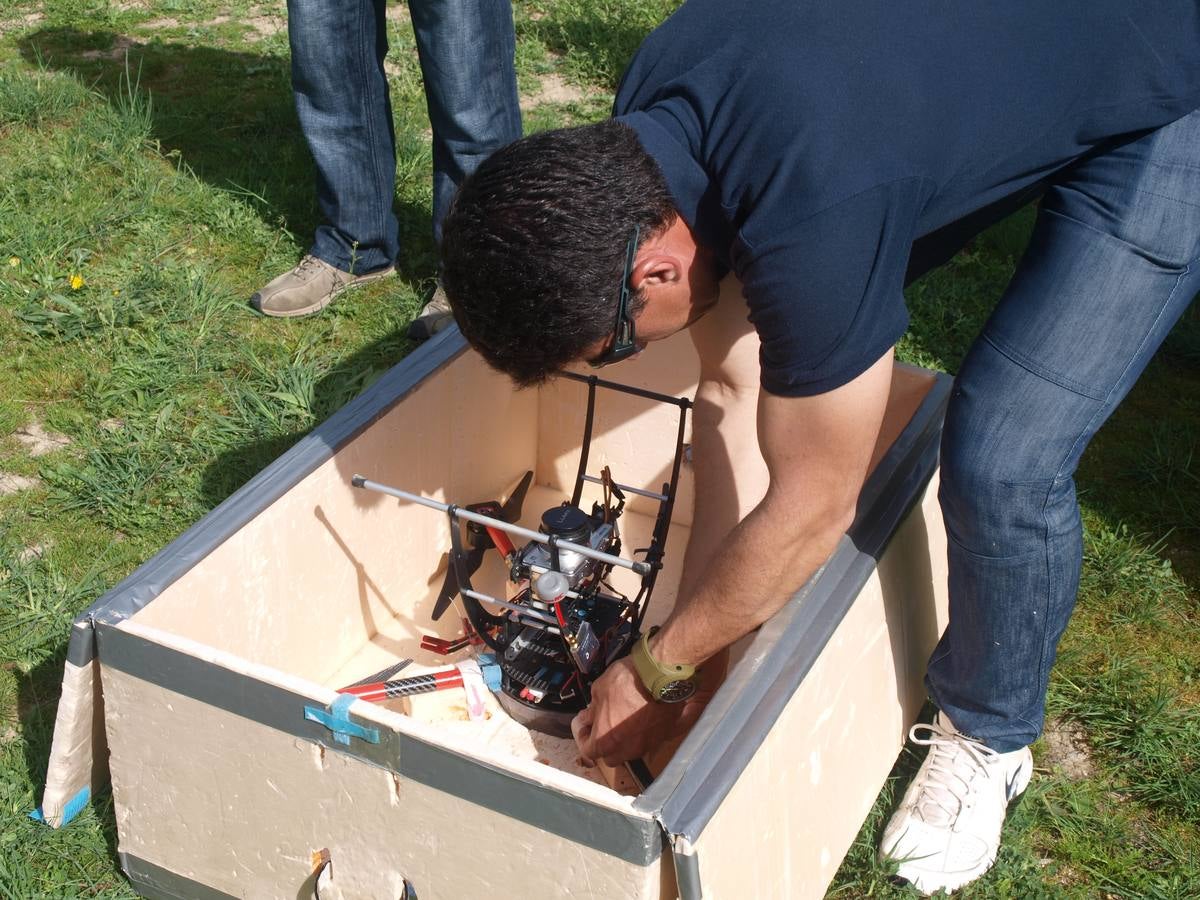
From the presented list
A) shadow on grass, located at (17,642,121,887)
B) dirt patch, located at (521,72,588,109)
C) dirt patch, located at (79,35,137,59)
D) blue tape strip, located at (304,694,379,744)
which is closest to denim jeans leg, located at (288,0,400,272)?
dirt patch, located at (521,72,588,109)

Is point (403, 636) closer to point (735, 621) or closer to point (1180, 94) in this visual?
point (735, 621)

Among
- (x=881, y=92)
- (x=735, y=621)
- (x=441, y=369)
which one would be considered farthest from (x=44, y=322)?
(x=881, y=92)

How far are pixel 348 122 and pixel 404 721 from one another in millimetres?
1939

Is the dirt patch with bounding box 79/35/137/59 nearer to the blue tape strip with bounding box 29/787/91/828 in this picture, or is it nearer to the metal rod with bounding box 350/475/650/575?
the metal rod with bounding box 350/475/650/575

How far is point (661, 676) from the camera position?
5.20 ft

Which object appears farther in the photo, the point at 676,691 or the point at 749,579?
the point at 676,691

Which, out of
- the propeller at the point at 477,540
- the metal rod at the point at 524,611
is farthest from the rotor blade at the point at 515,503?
the metal rod at the point at 524,611

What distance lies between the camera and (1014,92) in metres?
1.32

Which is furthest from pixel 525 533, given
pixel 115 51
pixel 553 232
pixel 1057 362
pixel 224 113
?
pixel 115 51

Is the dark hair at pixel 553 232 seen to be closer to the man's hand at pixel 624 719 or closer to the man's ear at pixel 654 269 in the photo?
the man's ear at pixel 654 269

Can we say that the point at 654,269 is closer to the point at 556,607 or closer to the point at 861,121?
the point at 861,121

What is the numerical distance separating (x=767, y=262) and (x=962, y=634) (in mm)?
702

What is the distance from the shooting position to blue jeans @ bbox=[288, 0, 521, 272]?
2.75 m

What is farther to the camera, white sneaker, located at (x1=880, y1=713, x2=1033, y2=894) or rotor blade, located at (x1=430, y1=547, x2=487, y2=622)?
rotor blade, located at (x1=430, y1=547, x2=487, y2=622)
